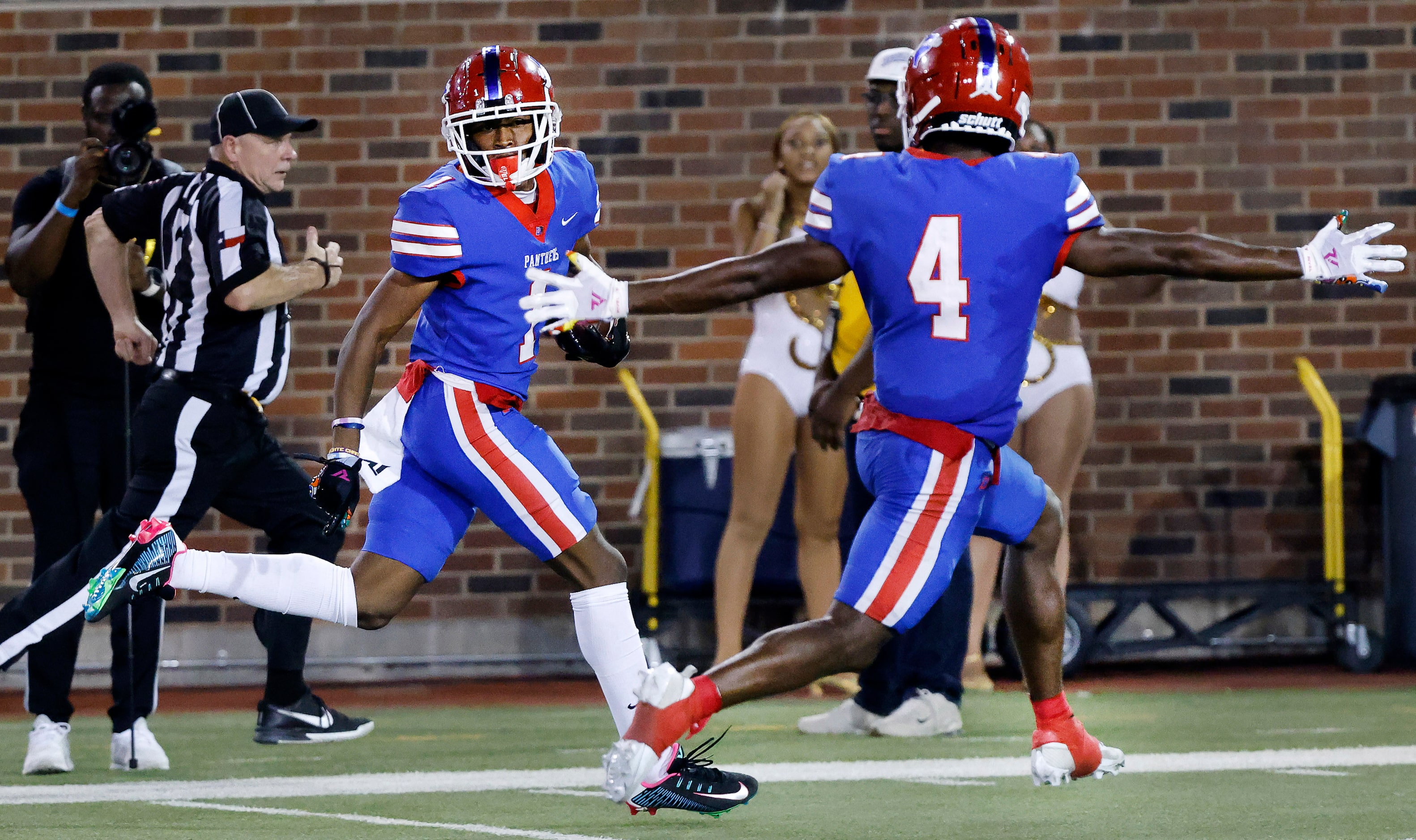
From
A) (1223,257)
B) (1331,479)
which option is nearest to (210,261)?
(1223,257)

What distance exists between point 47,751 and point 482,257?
2198 millimetres

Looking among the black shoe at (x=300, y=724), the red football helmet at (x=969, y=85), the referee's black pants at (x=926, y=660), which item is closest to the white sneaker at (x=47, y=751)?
the black shoe at (x=300, y=724)

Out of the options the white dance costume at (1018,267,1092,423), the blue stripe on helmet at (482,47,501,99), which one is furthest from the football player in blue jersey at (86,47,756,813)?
the white dance costume at (1018,267,1092,423)

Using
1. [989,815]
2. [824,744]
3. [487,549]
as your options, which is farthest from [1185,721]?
[487,549]

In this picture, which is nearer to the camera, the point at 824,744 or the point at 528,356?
the point at 528,356

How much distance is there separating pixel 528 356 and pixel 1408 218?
580 cm

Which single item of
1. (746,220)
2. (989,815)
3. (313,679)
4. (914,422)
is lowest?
(313,679)

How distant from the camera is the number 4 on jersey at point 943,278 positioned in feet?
12.1

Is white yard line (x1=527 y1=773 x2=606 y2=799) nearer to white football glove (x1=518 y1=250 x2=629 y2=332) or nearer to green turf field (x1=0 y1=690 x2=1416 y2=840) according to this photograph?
green turf field (x1=0 y1=690 x2=1416 y2=840)

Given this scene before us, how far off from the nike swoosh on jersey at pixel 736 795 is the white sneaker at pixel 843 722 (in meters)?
2.07

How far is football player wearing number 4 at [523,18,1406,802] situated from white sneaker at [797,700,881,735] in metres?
2.24

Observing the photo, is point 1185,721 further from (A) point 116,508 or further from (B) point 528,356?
(A) point 116,508

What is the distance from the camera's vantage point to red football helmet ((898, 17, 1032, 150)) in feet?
12.3

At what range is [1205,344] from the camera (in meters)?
8.70
